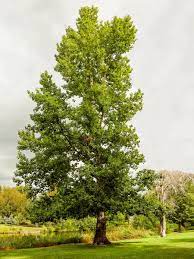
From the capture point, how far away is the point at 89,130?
29047 millimetres

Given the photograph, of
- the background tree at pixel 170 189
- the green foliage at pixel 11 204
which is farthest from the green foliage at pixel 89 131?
the green foliage at pixel 11 204

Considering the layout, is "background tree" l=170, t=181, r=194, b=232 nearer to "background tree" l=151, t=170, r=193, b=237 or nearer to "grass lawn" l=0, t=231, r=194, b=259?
"background tree" l=151, t=170, r=193, b=237

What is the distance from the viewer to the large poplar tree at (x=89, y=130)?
27406mm

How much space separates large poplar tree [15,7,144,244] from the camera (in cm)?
2741

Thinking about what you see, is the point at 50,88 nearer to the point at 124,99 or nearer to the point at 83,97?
the point at 83,97

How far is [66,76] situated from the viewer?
3153 centimetres

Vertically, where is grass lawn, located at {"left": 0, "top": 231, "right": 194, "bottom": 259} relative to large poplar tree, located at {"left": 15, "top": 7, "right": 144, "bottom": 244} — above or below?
below

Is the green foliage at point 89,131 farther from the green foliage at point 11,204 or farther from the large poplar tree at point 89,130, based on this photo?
the green foliage at point 11,204

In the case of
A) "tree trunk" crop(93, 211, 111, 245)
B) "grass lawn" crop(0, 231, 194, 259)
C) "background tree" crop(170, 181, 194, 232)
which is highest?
"background tree" crop(170, 181, 194, 232)

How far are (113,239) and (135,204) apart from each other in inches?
473

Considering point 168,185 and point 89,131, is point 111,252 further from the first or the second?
point 168,185

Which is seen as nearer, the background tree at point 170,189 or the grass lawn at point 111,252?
the grass lawn at point 111,252

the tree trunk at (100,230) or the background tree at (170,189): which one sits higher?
the background tree at (170,189)

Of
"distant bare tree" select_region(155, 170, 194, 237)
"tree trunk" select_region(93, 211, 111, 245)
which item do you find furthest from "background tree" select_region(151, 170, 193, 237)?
"tree trunk" select_region(93, 211, 111, 245)
